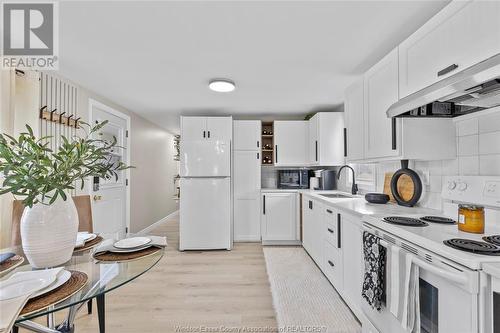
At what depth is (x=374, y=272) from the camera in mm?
1490

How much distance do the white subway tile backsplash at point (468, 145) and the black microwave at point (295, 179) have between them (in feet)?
8.70

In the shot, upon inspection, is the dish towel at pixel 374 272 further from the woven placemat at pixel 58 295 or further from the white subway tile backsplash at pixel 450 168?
the woven placemat at pixel 58 295

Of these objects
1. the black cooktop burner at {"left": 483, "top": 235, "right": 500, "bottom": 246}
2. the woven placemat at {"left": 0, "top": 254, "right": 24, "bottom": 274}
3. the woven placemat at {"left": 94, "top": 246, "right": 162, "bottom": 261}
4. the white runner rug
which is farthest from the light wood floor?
the black cooktop burner at {"left": 483, "top": 235, "right": 500, "bottom": 246}

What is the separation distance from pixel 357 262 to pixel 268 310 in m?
0.90

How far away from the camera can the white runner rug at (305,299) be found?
6.26 feet

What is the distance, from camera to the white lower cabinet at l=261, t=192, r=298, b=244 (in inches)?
154

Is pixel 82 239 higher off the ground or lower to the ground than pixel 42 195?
lower

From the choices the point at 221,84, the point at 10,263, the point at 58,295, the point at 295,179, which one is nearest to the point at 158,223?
the point at 295,179

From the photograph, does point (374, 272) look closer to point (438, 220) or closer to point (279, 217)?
point (438, 220)

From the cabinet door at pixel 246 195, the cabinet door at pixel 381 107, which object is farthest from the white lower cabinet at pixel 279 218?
the cabinet door at pixel 381 107

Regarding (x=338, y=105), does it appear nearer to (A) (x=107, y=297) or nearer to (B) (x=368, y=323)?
(B) (x=368, y=323)

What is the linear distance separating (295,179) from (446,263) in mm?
A: 3240

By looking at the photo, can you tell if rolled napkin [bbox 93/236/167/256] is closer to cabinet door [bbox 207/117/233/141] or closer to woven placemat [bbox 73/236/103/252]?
woven placemat [bbox 73/236/103/252]

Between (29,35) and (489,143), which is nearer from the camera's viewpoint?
(489,143)
